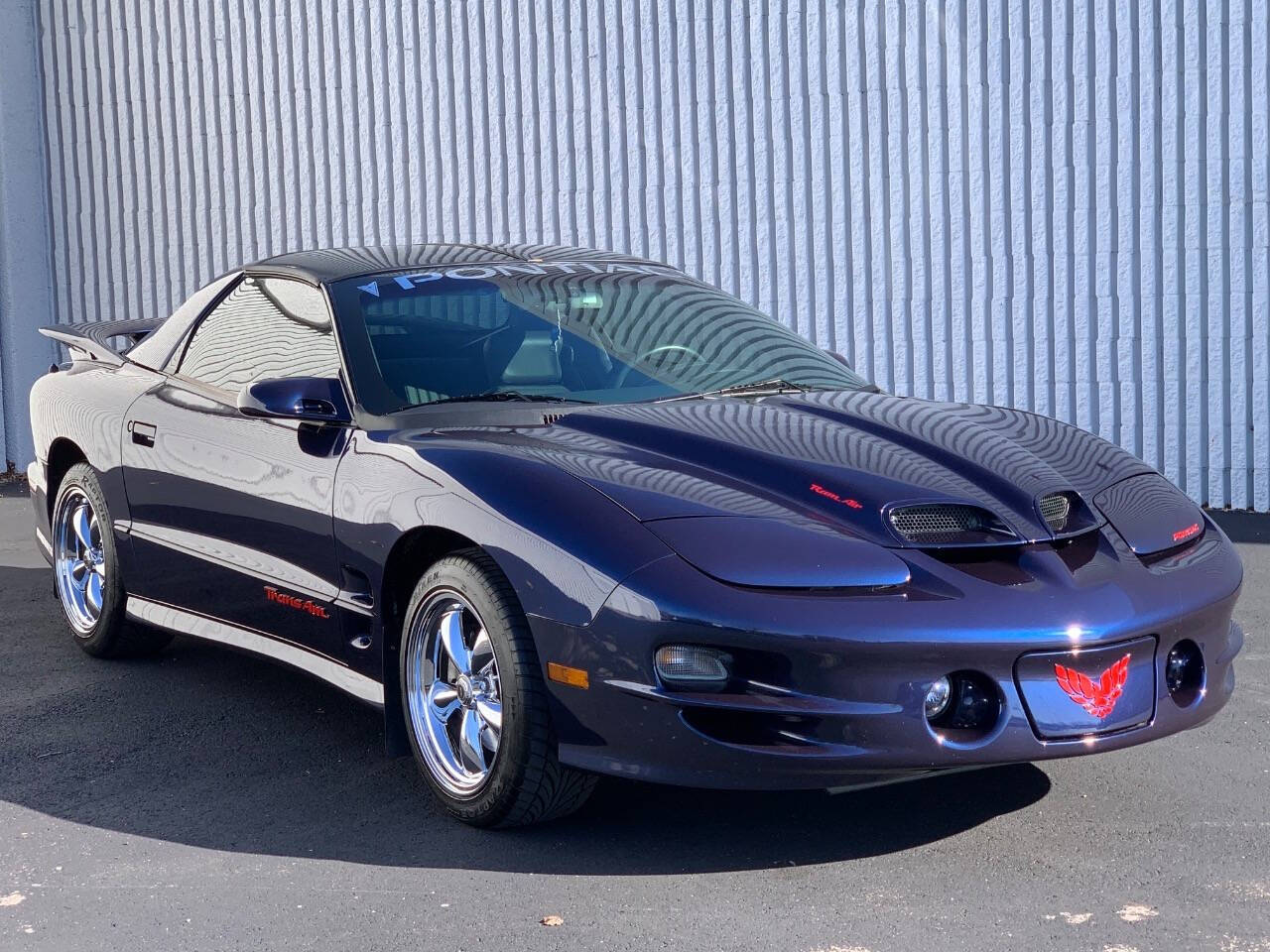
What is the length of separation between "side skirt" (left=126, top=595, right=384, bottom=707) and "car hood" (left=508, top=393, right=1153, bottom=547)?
0.81 meters

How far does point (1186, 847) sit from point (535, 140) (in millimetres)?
7076

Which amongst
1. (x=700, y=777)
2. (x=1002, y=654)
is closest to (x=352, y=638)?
(x=700, y=777)

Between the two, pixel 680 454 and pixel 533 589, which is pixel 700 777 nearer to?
pixel 533 589

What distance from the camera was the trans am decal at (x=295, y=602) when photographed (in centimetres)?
445

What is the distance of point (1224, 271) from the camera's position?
28.2 ft

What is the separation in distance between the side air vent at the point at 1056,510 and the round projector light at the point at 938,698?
1.77ft

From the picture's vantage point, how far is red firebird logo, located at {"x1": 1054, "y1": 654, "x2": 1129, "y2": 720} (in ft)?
11.5

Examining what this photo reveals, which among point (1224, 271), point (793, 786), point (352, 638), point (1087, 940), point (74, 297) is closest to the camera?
point (1087, 940)

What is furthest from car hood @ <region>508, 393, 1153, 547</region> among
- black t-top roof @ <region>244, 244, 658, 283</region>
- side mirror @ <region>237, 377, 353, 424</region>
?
black t-top roof @ <region>244, 244, 658, 283</region>

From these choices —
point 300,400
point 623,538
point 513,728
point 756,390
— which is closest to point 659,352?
point 756,390

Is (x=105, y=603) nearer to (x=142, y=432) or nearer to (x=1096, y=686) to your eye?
(x=142, y=432)

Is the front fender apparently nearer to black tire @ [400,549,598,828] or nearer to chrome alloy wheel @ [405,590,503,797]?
black tire @ [400,549,598,828]

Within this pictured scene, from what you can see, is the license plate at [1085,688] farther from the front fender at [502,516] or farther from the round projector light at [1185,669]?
the front fender at [502,516]

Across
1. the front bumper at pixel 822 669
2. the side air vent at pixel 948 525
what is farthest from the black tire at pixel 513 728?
the side air vent at pixel 948 525
